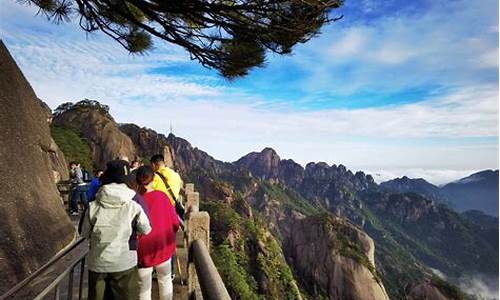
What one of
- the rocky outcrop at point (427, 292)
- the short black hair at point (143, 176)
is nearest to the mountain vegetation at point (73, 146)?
the short black hair at point (143, 176)

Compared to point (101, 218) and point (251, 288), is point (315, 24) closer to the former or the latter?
point (101, 218)

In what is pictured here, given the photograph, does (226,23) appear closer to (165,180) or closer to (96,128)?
(165,180)

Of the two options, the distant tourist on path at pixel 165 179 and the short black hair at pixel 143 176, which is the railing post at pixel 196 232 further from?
the short black hair at pixel 143 176

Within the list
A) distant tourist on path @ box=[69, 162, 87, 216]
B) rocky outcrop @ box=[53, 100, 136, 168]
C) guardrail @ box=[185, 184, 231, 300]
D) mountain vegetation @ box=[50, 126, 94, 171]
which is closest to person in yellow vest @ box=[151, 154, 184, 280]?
guardrail @ box=[185, 184, 231, 300]

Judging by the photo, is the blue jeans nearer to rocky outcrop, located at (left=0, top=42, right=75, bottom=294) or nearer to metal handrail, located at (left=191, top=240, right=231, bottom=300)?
rocky outcrop, located at (left=0, top=42, right=75, bottom=294)

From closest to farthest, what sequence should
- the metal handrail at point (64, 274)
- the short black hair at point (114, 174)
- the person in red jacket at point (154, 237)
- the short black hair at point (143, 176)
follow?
the metal handrail at point (64, 274) < the short black hair at point (114, 174) < the person in red jacket at point (154, 237) < the short black hair at point (143, 176)

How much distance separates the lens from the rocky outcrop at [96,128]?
28.1 meters

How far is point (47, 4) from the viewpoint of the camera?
788cm

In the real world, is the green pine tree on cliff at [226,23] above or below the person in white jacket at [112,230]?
above

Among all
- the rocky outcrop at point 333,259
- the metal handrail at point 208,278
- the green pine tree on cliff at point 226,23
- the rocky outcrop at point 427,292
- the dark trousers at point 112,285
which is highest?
the green pine tree on cliff at point 226,23

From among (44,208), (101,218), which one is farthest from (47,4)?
(101,218)

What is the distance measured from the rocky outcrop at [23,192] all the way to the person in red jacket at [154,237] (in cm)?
209

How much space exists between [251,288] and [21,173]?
20351 mm

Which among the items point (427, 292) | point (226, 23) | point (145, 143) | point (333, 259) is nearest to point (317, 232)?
point (333, 259)
